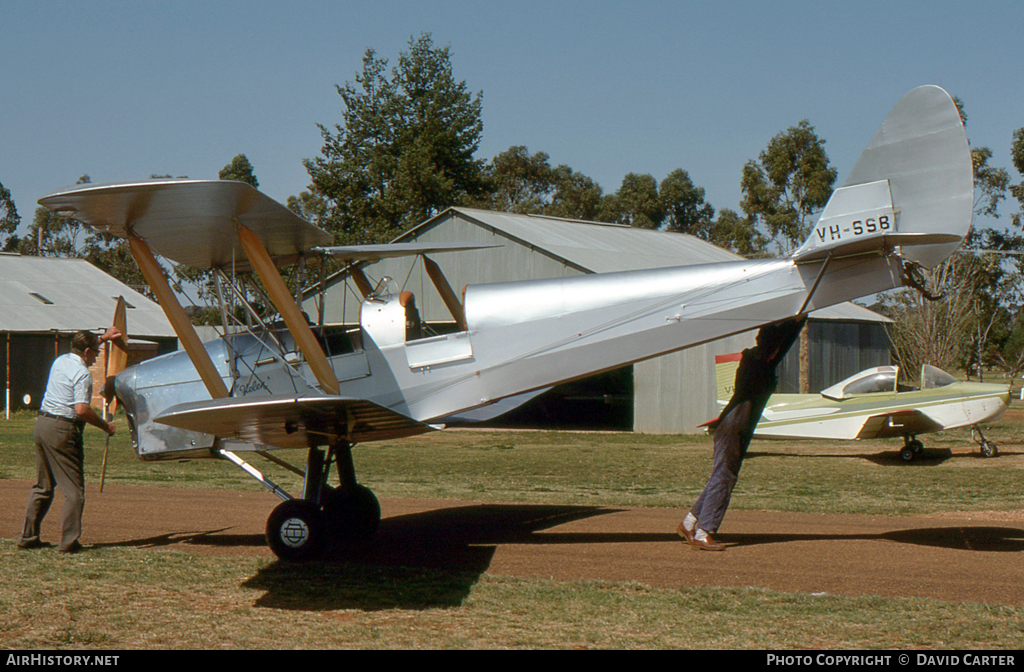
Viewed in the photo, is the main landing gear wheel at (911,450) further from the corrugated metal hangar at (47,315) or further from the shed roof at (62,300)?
the shed roof at (62,300)

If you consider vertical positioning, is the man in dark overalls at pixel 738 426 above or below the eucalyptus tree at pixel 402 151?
below

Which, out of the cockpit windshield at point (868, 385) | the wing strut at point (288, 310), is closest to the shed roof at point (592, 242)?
the cockpit windshield at point (868, 385)

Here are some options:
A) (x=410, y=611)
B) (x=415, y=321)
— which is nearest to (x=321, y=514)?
(x=415, y=321)

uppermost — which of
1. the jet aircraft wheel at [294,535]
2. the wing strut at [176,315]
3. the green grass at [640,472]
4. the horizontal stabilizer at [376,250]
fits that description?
the horizontal stabilizer at [376,250]

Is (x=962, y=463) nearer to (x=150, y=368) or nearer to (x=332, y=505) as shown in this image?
(x=332, y=505)

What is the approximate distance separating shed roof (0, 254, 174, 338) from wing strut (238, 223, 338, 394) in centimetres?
3247

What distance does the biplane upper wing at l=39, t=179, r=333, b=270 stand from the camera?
25.8 ft

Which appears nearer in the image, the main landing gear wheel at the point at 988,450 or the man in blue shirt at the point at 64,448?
the man in blue shirt at the point at 64,448

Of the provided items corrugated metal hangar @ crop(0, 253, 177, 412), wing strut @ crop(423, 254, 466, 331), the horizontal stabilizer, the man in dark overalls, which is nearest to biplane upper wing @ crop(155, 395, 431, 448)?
wing strut @ crop(423, 254, 466, 331)

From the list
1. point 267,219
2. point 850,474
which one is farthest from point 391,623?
point 850,474

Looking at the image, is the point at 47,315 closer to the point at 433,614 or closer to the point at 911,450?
the point at 911,450

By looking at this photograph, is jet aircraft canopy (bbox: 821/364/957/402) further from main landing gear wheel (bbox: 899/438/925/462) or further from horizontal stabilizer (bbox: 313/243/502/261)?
horizontal stabilizer (bbox: 313/243/502/261)

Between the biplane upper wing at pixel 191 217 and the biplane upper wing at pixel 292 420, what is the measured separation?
5.82 feet

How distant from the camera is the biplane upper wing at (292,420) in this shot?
7109mm
